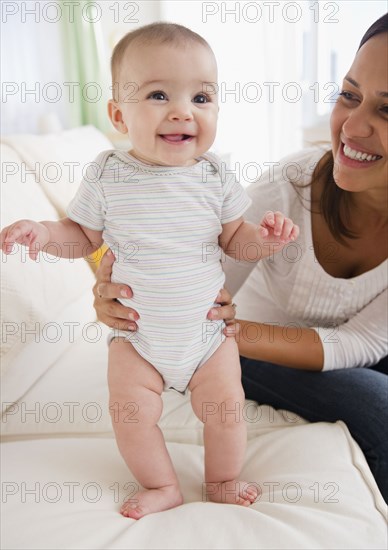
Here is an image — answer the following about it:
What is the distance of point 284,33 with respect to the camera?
3.05 metres

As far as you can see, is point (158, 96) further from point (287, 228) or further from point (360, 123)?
point (360, 123)

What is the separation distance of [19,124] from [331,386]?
159cm

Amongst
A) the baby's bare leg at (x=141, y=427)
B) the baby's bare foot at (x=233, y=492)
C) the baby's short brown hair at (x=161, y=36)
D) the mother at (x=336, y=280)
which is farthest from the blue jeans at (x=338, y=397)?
the baby's short brown hair at (x=161, y=36)

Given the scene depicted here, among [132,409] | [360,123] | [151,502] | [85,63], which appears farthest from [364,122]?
[85,63]

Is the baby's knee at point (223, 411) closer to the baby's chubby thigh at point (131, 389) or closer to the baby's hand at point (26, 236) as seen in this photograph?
the baby's chubby thigh at point (131, 389)

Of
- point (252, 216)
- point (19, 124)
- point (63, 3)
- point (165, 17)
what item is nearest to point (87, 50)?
point (63, 3)

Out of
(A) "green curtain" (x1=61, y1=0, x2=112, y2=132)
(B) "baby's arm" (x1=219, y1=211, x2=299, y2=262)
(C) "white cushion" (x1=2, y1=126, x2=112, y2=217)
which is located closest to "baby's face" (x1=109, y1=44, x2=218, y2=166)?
(B) "baby's arm" (x1=219, y1=211, x2=299, y2=262)

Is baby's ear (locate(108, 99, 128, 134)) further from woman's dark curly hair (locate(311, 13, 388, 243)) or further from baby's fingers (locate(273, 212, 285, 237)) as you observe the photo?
woman's dark curly hair (locate(311, 13, 388, 243))

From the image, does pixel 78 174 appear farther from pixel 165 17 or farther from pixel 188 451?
pixel 165 17

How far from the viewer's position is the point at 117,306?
3.34 feet

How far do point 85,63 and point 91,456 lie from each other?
84.7 inches

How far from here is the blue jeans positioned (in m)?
1.17

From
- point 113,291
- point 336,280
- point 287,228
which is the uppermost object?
point 287,228

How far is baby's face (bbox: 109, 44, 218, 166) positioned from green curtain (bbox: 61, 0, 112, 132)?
181cm
